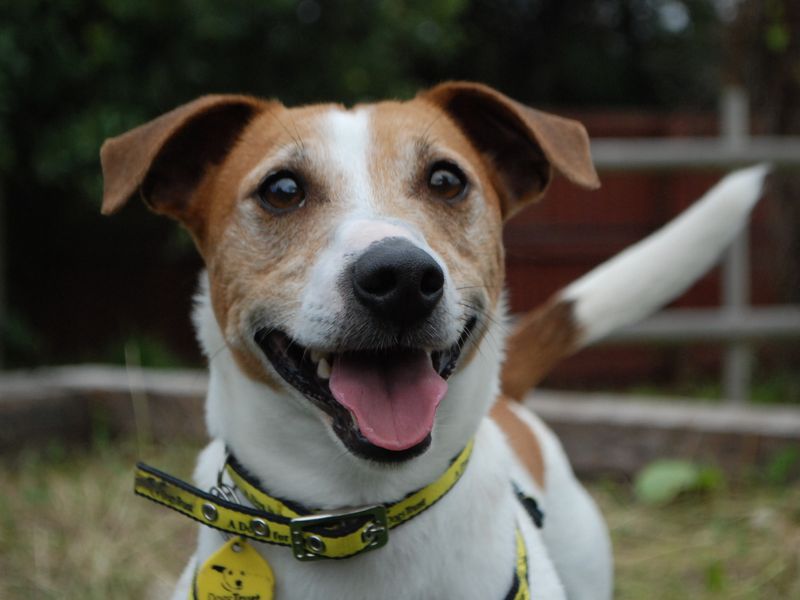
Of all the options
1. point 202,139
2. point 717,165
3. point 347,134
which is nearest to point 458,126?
point 347,134

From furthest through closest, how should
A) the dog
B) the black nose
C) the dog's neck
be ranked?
the dog's neck → the dog → the black nose

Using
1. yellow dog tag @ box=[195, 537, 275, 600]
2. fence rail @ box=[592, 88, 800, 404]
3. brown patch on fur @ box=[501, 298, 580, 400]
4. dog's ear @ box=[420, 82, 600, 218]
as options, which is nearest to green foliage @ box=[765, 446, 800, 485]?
fence rail @ box=[592, 88, 800, 404]

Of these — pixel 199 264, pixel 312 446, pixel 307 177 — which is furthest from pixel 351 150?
pixel 199 264

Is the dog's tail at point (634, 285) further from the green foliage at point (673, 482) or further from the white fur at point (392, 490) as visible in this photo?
the green foliage at point (673, 482)

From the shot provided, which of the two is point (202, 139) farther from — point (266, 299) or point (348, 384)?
point (348, 384)

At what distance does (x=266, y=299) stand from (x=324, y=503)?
455 mm

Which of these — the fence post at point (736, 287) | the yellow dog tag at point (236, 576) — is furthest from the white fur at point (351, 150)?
the fence post at point (736, 287)

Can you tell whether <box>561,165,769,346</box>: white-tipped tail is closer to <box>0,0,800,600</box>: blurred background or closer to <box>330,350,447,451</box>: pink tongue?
<box>0,0,800,600</box>: blurred background

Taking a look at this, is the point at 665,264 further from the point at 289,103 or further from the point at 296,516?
the point at 289,103

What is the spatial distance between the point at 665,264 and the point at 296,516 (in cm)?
151

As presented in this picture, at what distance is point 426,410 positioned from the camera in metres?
1.90

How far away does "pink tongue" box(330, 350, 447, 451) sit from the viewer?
1.87 metres

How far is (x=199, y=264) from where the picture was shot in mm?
9117

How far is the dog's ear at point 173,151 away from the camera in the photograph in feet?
7.28
